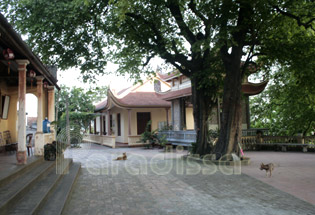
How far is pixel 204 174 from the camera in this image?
29.2 ft

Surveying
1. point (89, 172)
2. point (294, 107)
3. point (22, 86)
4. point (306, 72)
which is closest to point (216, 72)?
point (306, 72)

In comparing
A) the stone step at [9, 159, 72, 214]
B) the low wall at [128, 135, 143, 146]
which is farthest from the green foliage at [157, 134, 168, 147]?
the stone step at [9, 159, 72, 214]

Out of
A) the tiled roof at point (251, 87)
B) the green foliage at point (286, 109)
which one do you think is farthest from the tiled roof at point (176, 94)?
the green foliage at point (286, 109)

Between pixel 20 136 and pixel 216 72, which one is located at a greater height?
pixel 216 72

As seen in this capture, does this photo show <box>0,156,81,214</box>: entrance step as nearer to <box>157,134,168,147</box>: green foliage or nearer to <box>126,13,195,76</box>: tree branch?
<box>126,13,195,76</box>: tree branch

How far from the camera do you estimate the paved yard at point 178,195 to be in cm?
528

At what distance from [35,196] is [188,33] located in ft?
28.8

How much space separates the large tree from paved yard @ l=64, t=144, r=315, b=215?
3.41m

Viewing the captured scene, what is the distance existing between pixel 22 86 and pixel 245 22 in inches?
316

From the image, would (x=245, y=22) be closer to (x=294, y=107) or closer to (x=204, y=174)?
(x=204, y=174)

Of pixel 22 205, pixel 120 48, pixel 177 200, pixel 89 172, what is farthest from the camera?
pixel 120 48

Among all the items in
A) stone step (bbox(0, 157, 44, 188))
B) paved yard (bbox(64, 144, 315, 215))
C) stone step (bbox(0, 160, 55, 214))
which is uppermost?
stone step (bbox(0, 157, 44, 188))

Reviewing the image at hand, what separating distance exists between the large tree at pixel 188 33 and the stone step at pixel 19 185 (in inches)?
197

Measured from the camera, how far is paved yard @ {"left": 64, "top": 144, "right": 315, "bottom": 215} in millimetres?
5277
